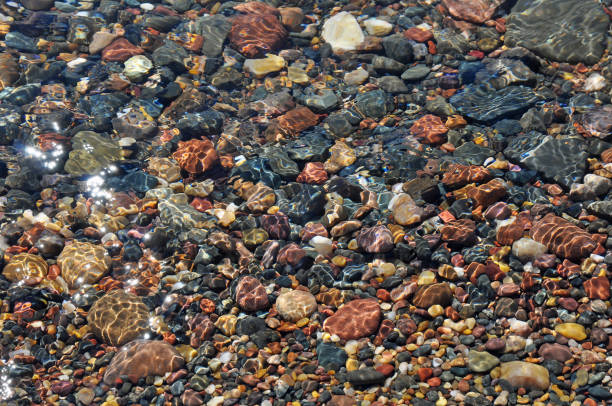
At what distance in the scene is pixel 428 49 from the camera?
10039 mm

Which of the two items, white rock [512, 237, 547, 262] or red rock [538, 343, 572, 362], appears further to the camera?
white rock [512, 237, 547, 262]

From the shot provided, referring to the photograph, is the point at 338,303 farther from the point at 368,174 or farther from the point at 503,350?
the point at 368,174

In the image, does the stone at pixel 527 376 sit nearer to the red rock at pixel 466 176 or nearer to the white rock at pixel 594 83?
the red rock at pixel 466 176

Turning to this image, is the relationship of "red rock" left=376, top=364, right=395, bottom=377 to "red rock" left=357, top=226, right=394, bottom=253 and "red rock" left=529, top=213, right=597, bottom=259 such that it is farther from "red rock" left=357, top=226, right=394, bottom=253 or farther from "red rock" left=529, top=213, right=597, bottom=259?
"red rock" left=529, top=213, right=597, bottom=259

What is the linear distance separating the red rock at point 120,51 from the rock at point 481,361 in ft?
26.8

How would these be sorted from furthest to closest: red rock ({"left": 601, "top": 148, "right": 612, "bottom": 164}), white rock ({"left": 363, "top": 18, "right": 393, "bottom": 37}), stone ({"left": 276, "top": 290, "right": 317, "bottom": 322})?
white rock ({"left": 363, "top": 18, "right": 393, "bottom": 37}), red rock ({"left": 601, "top": 148, "right": 612, "bottom": 164}), stone ({"left": 276, "top": 290, "right": 317, "bottom": 322})

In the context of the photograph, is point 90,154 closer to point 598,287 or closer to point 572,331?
point 572,331

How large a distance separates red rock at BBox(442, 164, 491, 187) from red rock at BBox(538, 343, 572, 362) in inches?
105

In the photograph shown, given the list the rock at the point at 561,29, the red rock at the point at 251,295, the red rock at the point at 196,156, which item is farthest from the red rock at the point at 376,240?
the rock at the point at 561,29

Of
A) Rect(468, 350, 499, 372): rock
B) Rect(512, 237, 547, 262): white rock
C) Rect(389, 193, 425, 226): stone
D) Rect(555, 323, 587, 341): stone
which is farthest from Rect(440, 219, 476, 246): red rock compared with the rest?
Rect(468, 350, 499, 372): rock

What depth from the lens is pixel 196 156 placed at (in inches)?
329

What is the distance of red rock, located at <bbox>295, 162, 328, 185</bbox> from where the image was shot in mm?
8023

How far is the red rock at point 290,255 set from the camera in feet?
22.3

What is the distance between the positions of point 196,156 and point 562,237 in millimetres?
5300
